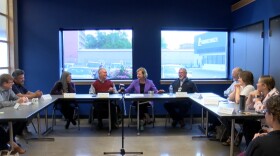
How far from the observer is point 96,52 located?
277 inches

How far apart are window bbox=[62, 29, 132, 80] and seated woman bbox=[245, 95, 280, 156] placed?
17.5 ft

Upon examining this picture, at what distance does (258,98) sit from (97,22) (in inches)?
159

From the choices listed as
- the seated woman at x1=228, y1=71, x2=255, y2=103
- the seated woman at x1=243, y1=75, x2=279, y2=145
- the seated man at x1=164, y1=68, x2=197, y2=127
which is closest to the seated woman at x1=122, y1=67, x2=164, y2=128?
the seated man at x1=164, y1=68, x2=197, y2=127

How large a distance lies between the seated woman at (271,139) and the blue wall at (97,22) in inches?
203

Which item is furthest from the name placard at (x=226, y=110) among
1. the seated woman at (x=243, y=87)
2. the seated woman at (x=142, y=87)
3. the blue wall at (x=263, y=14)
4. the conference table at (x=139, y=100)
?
the seated woman at (x=142, y=87)

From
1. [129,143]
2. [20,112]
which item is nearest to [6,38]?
[20,112]

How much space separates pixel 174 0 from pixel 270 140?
554cm

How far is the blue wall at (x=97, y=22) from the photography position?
6734 millimetres

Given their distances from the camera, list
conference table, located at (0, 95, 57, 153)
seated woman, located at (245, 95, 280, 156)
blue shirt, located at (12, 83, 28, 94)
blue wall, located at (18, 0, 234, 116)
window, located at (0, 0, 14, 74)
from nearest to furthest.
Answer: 1. seated woman, located at (245, 95, 280, 156)
2. conference table, located at (0, 95, 57, 153)
3. blue shirt, located at (12, 83, 28, 94)
4. window, located at (0, 0, 14, 74)
5. blue wall, located at (18, 0, 234, 116)

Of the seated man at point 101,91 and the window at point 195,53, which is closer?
the seated man at point 101,91

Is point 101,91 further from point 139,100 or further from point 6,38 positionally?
point 6,38

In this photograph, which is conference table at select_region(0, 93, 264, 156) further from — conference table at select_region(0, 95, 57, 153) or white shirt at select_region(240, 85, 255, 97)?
white shirt at select_region(240, 85, 255, 97)

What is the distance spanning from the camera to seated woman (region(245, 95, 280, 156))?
65.1 inches

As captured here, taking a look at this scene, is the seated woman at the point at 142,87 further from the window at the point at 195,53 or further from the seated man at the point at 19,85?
the seated man at the point at 19,85
